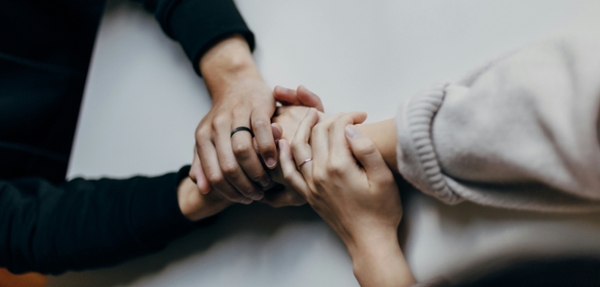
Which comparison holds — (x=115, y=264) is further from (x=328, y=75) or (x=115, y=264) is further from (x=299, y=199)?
(x=328, y=75)

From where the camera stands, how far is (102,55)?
0.77 m

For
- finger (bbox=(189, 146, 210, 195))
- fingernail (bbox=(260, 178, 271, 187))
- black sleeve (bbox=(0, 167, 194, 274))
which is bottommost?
black sleeve (bbox=(0, 167, 194, 274))

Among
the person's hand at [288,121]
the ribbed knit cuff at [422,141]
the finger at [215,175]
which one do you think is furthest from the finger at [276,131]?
the ribbed knit cuff at [422,141]

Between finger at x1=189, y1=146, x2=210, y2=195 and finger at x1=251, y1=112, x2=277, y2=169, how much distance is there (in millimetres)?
115

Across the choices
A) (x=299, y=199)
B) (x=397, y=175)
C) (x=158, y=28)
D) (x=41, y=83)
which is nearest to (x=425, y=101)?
(x=397, y=175)

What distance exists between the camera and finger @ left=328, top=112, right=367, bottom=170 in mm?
462

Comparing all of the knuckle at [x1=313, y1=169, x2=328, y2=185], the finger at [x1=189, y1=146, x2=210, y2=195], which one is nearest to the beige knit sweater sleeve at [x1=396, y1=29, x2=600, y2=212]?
the knuckle at [x1=313, y1=169, x2=328, y2=185]

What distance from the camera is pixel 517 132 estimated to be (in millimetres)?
331

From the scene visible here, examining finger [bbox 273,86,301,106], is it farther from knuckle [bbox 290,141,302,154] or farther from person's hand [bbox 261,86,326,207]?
knuckle [bbox 290,141,302,154]

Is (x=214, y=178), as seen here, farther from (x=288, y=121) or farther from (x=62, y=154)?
(x=62, y=154)

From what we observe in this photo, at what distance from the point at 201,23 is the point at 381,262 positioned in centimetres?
50

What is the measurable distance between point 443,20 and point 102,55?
65 cm

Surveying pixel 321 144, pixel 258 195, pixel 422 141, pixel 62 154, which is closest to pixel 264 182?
pixel 258 195

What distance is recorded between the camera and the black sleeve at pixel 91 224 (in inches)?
24.6
